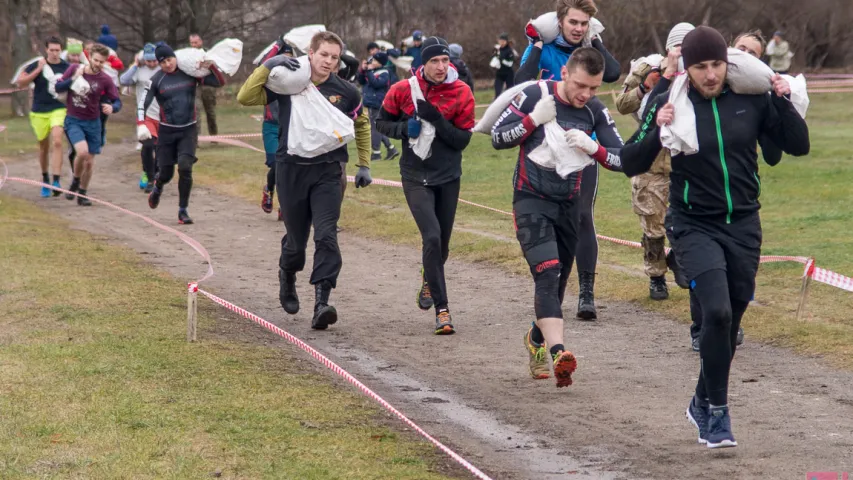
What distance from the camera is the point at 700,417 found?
5.94m

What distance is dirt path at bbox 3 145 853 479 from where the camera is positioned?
570 cm

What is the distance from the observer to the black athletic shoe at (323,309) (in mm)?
8773

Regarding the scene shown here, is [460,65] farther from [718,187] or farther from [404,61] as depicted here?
[718,187]

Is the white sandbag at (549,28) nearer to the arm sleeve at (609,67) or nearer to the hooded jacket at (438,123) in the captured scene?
the arm sleeve at (609,67)

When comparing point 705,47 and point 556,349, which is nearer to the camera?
point 705,47

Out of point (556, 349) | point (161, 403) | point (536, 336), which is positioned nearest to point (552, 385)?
point (536, 336)

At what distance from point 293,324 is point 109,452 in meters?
3.73

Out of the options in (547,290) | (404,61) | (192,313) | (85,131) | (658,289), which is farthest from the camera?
(404,61)

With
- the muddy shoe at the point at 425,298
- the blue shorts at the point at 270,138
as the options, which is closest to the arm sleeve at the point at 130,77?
the blue shorts at the point at 270,138

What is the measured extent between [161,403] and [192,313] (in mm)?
1516

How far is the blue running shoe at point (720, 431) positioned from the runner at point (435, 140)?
327 centimetres

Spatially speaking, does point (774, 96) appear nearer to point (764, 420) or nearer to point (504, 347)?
point (764, 420)

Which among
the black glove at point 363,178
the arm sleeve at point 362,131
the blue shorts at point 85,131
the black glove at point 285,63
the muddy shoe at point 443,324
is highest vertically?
the black glove at point 285,63

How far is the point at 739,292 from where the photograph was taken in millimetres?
5773
